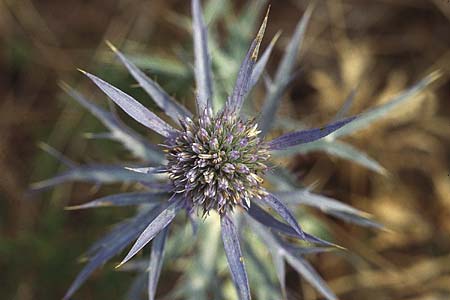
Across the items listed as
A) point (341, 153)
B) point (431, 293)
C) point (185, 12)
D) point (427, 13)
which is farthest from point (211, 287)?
point (427, 13)

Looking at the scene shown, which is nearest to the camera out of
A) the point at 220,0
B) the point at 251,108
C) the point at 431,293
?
the point at 251,108

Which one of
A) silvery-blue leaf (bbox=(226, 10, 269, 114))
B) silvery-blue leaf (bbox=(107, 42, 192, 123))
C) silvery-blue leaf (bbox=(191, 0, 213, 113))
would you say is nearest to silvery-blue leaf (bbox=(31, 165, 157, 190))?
silvery-blue leaf (bbox=(107, 42, 192, 123))

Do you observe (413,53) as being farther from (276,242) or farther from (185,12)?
(276,242)

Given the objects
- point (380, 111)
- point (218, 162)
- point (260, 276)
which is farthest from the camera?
point (260, 276)

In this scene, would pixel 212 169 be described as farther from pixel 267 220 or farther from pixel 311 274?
pixel 311 274

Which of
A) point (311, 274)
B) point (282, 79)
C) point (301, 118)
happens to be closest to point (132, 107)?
point (282, 79)

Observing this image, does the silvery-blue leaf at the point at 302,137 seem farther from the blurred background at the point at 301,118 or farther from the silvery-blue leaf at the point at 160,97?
the blurred background at the point at 301,118

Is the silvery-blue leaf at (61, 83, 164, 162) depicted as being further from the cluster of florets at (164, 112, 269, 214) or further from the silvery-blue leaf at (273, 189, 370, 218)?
the silvery-blue leaf at (273, 189, 370, 218)
